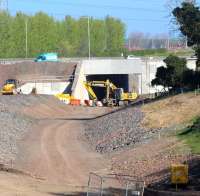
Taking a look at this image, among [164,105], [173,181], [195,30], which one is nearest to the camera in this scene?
[173,181]

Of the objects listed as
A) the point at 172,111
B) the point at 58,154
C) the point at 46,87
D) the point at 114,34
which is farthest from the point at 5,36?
the point at 58,154

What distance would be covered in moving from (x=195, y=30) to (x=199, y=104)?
1480cm

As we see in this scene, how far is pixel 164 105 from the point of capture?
6347 centimetres

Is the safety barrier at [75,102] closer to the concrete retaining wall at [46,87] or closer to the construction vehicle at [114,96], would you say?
the construction vehicle at [114,96]

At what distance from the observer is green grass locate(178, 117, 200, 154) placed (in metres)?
41.1

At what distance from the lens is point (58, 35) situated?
166750 mm

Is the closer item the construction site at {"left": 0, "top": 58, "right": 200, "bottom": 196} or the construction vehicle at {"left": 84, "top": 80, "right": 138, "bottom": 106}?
the construction site at {"left": 0, "top": 58, "right": 200, "bottom": 196}

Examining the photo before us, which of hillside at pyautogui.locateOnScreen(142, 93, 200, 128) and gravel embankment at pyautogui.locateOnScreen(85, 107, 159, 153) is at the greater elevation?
hillside at pyautogui.locateOnScreen(142, 93, 200, 128)

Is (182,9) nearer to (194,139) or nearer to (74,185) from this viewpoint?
(194,139)

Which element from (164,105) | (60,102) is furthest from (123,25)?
(164,105)

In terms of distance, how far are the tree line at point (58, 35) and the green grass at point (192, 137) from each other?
10335cm

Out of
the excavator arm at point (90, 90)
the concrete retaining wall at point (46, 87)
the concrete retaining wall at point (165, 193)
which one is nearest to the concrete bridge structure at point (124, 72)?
the excavator arm at point (90, 90)

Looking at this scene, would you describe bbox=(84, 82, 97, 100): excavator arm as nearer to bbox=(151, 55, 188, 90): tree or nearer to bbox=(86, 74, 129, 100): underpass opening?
bbox=(86, 74, 129, 100): underpass opening

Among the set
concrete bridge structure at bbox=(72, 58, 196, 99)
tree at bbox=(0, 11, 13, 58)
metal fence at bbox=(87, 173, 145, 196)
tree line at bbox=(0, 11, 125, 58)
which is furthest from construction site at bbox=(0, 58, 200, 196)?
tree line at bbox=(0, 11, 125, 58)
